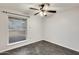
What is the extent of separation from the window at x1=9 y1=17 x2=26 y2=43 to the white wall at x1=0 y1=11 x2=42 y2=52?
192 millimetres

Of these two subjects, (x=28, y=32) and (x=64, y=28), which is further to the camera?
(x=28, y=32)

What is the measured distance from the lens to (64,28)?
3484 millimetres

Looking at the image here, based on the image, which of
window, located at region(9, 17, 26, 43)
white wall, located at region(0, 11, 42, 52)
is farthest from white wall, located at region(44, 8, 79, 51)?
window, located at region(9, 17, 26, 43)

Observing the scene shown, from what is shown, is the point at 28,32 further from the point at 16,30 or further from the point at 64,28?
the point at 64,28

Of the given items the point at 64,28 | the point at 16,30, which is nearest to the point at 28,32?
the point at 16,30

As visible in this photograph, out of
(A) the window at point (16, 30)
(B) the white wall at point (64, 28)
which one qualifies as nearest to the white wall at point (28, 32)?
(A) the window at point (16, 30)

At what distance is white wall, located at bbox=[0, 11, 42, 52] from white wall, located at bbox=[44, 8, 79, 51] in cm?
53

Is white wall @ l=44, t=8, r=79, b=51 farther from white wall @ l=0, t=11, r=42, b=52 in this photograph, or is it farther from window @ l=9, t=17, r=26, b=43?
window @ l=9, t=17, r=26, b=43

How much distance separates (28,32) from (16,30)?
0.77 meters

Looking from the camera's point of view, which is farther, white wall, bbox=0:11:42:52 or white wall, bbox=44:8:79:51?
white wall, bbox=44:8:79:51

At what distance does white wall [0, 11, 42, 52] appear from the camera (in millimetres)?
2699

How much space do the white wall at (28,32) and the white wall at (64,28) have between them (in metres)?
0.53
